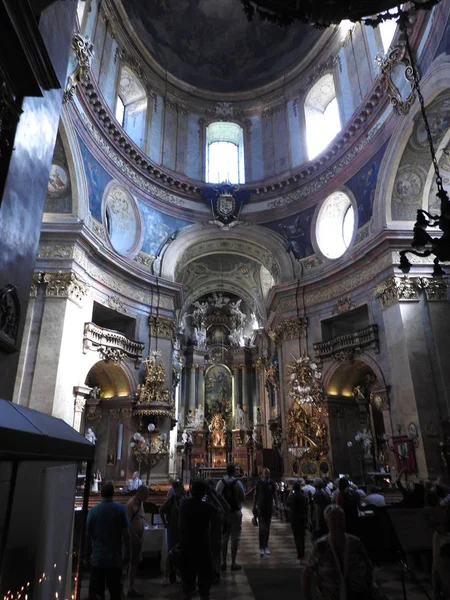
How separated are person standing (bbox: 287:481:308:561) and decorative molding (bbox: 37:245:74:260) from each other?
34.0 feet

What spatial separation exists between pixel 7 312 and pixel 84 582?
3839 millimetres

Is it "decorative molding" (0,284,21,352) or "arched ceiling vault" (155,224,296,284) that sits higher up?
"arched ceiling vault" (155,224,296,284)

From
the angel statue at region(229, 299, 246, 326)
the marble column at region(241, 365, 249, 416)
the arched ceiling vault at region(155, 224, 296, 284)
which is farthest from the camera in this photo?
the angel statue at region(229, 299, 246, 326)

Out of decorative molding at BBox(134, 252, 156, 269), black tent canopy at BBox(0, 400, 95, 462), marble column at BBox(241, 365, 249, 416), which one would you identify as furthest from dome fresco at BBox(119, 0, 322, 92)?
black tent canopy at BBox(0, 400, 95, 462)

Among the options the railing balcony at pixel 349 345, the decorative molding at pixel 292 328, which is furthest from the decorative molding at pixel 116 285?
the railing balcony at pixel 349 345

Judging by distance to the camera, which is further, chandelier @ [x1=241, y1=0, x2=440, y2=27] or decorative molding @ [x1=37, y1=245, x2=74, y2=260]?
decorative molding @ [x1=37, y1=245, x2=74, y2=260]

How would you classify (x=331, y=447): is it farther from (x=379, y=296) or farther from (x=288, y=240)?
(x=288, y=240)

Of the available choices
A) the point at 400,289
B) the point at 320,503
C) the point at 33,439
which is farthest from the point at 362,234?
the point at 33,439

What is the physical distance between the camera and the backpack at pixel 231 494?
21.3ft

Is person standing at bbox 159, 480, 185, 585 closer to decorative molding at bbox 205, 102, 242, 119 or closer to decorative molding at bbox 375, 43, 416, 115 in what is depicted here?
decorative molding at bbox 375, 43, 416, 115

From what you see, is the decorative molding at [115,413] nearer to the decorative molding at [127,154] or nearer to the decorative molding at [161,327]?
the decorative molding at [161,327]

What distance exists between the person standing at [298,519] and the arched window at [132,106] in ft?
57.4

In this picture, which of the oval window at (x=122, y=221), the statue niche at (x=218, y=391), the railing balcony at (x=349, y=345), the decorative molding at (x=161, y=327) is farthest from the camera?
the statue niche at (x=218, y=391)

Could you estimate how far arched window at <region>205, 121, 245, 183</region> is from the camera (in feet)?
76.2
